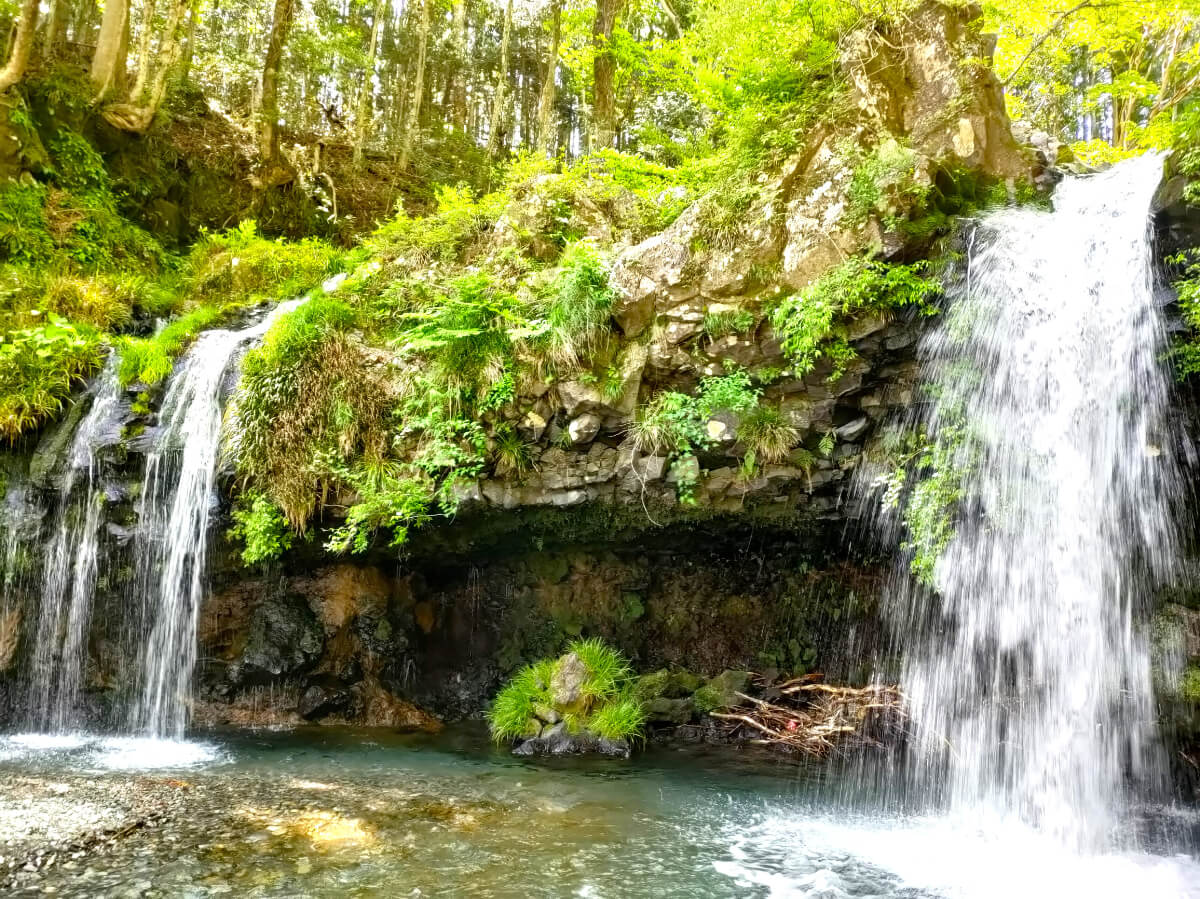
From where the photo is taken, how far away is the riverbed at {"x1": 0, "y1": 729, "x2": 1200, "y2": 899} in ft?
14.7

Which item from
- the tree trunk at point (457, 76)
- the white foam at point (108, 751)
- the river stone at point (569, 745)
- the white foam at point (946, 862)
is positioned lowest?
the white foam at point (108, 751)

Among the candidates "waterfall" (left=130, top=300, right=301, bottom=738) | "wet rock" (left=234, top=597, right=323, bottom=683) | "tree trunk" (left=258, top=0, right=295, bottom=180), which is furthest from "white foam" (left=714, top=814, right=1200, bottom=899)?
"tree trunk" (left=258, top=0, right=295, bottom=180)

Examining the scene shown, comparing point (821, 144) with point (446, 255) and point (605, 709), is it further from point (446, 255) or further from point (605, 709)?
point (605, 709)

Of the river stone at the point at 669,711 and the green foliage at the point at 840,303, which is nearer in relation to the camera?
the green foliage at the point at 840,303

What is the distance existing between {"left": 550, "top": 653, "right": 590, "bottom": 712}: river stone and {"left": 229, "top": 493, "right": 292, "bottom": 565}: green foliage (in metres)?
3.32

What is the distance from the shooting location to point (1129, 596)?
6035mm

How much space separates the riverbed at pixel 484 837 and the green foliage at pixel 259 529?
2.06 meters

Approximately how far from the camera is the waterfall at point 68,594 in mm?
8727

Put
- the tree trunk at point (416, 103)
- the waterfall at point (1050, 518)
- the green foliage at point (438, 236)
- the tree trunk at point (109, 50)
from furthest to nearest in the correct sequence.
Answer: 1. the tree trunk at point (416, 103)
2. the tree trunk at point (109, 50)
3. the green foliage at point (438, 236)
4. the waterfall at point (1050, 518)

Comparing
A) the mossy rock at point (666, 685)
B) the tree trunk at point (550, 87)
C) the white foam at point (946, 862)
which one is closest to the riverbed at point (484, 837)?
the white foam at point (946, 862)

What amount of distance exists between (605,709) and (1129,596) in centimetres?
500

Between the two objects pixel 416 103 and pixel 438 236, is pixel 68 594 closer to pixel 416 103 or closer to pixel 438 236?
pixel 438 236

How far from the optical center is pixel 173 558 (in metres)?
8.59

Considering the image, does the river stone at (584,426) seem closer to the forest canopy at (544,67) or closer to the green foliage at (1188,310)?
→ the forest canopy at (544,67)
